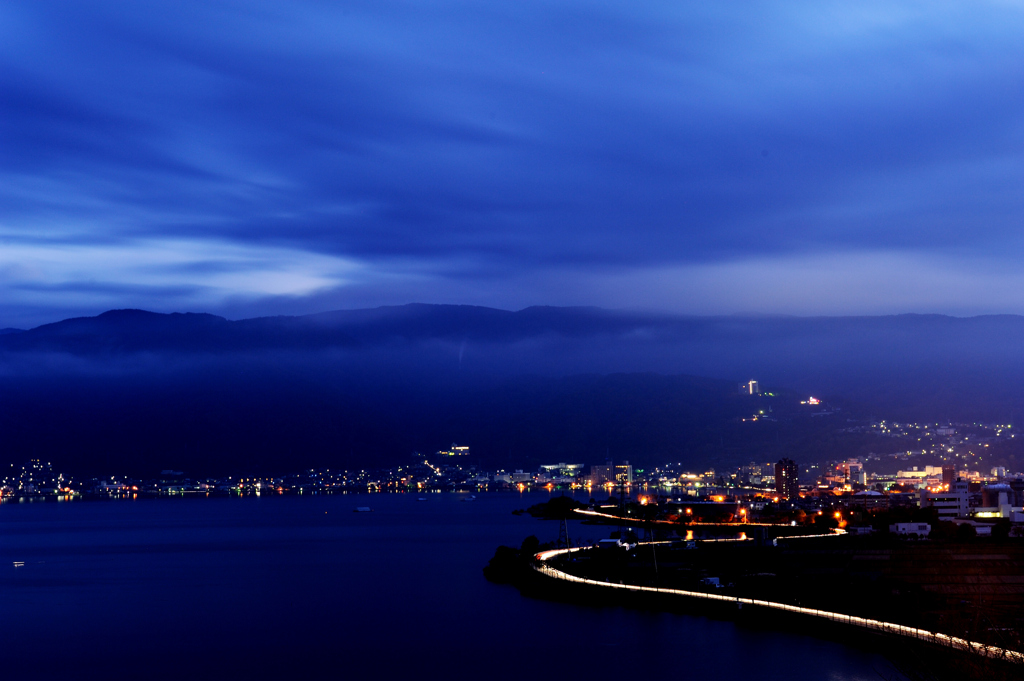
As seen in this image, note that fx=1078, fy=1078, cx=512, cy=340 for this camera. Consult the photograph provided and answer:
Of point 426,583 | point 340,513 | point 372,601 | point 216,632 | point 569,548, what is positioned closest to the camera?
point 216,632

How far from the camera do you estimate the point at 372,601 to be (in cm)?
3416

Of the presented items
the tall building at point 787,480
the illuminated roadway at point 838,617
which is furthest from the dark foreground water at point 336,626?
the tall building at point 787,480

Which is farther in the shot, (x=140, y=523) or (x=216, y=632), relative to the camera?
(x=140, y=523)

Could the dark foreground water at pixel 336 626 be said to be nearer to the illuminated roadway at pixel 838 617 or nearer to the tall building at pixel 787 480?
the illuminated roadway at pixel 838 617

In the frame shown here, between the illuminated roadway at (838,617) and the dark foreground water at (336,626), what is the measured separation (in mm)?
856

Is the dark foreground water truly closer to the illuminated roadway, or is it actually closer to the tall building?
the illuminated roadway

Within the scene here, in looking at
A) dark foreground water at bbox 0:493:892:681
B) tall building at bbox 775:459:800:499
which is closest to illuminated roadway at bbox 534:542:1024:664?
dark foreground water at bbox 0:493:892:681

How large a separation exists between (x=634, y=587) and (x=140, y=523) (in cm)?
5963

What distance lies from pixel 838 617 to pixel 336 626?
43.1 ft

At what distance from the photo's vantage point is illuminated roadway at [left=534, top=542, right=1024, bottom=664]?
1670 centimetres

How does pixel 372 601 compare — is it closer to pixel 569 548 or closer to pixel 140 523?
pixel 569 548

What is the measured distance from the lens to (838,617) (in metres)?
24.5

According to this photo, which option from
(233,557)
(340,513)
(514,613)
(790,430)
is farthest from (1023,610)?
(790,430)

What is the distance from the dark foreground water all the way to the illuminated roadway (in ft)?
2.81
